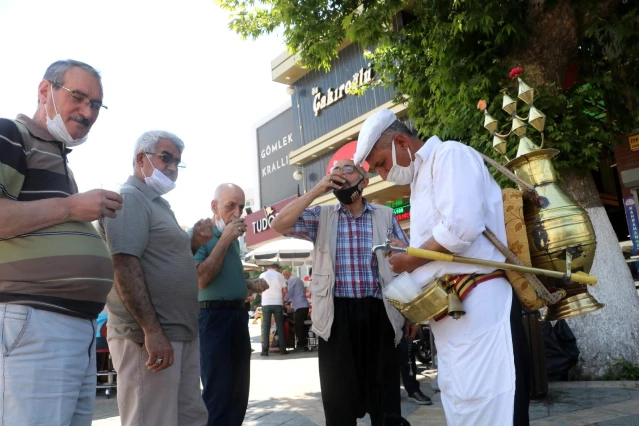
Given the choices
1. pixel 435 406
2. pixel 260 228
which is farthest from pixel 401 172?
pixel 260 228

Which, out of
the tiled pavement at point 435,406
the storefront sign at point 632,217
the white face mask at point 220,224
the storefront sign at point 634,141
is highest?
the storefront sign at point 634,141

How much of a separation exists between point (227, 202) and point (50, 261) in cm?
212

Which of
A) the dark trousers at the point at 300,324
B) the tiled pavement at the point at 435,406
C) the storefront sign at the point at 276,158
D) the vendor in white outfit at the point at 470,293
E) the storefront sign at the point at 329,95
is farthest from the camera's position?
the storefront sign at the point at 276,158

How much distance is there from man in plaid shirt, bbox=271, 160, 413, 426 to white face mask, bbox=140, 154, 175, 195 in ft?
2.41

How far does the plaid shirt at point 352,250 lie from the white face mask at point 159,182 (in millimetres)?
896

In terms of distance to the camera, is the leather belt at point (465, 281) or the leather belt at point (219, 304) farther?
the leather belt at point (219, 304)

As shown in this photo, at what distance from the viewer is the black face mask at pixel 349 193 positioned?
3.58m

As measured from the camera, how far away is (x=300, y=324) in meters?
13.0

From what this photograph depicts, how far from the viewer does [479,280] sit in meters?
2.39

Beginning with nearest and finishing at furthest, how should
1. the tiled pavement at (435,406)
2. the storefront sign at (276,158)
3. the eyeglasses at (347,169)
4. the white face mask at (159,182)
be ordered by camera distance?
the white face mask at (159,182) < the eyeglasses at (347,169) < the tiled pavement at (435,406) < the storefront sign at (276,158)

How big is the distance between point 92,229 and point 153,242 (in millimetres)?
685

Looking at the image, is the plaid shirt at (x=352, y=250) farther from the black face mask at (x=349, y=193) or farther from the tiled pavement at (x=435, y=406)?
the tiled pavement at (x=435, y=406)

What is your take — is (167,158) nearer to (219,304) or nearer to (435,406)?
(219,304)

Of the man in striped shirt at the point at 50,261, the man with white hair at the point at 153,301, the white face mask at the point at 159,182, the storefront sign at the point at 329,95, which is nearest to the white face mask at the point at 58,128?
the man in striped shirt at the point at 50,261
